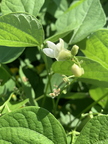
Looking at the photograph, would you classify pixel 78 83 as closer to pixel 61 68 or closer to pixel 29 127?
pixel 61 68

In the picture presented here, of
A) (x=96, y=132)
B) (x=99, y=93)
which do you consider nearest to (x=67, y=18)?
(x=99, y=93)

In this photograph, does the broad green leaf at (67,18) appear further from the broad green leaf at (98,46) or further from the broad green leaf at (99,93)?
the broad green leaf at (99,93)

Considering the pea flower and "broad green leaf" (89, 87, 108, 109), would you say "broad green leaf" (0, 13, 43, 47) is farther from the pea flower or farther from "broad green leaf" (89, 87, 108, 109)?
"broad green leaf" (89, 87, 108, 109)

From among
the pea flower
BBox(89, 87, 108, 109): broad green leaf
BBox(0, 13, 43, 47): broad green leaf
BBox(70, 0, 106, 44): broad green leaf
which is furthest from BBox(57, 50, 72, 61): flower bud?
BBox(89, 87, 108, 109): broad green leaf

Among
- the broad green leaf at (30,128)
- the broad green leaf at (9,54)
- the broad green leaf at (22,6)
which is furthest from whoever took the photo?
the broad green leaf at (9,54)

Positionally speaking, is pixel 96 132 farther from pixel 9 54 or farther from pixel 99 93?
pixel 9 54

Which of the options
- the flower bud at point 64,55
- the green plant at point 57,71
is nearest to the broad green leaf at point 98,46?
the green plant at point 57,71

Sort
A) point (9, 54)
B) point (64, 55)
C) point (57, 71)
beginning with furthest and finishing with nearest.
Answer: point (9, 54) < point (57, 71) < point (64, 55)
